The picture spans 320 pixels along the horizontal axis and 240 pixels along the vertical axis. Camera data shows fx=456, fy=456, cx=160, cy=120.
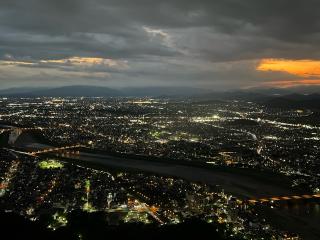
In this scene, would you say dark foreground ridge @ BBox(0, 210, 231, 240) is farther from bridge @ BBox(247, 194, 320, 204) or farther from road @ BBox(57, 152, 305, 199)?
road @ BBox(57, 152, 305, 199)

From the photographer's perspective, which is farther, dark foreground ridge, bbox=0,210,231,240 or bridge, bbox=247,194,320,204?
bridge, bbox=247,194,320,204

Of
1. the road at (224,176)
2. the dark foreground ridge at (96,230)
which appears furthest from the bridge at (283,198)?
the dark foreground ridge at (96,230)

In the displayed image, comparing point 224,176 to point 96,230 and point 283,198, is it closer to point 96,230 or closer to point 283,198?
point 283,198

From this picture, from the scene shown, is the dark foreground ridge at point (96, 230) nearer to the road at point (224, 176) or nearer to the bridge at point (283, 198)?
the bridge at point (283, 198)

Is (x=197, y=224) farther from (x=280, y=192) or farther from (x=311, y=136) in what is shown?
(x=311, y=136)

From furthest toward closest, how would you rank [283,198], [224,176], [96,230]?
[224,176] → [283,198] → [96,230]

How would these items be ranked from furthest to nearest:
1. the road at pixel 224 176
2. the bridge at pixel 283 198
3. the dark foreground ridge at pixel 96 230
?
the road at pixel 224 176 < the bridge at pixel 283 198 < the dark foreground ridge at pixel 96 230

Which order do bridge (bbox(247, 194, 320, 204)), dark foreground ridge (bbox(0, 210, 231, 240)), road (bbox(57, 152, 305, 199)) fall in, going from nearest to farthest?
dark foreground ridge (bbox(0, 210, 231, 240)) < bridge (bbox(247, 194, 320, 204)) < road (bbox(57, 152, 305, 199))

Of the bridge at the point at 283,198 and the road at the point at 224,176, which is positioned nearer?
the bridge at the point at 283,198

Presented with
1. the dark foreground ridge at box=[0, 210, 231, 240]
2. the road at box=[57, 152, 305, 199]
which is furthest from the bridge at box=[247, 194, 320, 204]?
the dark foreground ridge at box=[0, 210, 231, 240]

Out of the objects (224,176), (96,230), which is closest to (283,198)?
(224,176)

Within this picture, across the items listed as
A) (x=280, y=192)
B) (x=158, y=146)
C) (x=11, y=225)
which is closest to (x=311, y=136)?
(x=158, y=146)
